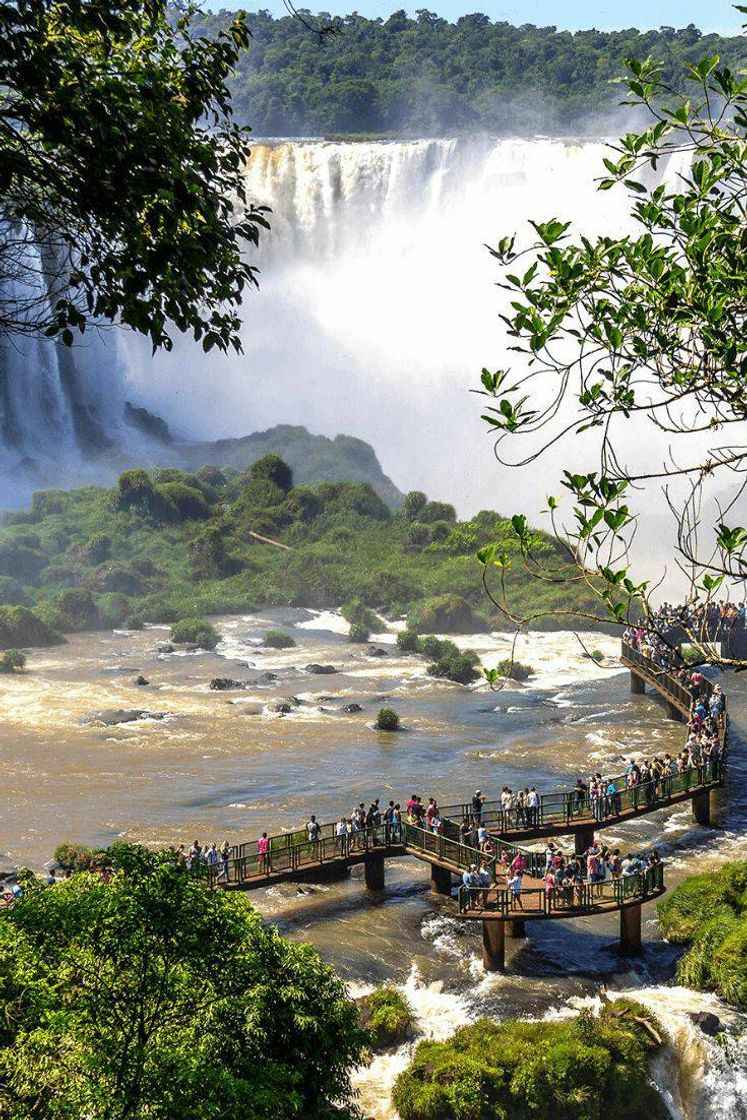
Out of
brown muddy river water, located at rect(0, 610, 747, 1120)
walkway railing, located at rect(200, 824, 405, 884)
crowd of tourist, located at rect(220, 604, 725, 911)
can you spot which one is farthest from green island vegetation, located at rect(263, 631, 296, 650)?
walkway railing, located at rect(200, 824, 405, 884)

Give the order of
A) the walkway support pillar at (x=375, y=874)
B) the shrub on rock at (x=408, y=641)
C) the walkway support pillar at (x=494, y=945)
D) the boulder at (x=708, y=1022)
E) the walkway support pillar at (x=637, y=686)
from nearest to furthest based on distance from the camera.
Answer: the boulder at (x=708, y=1022)
the walkway support pillar at (x=494, y=945)
the walkway support pillar at (x=375, y=874)
the walkway support pillar at (x=637, y=686)
the shrub on rock at (x=408, y=641)

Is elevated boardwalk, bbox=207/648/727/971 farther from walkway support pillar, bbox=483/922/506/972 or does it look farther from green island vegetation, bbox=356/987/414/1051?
green island vegetation, bbox=356/987/414/1051

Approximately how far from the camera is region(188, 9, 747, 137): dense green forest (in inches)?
3930

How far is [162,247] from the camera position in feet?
22.4

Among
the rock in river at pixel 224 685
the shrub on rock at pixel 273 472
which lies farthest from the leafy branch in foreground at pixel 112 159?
the shrub on rock at pixel 273 472

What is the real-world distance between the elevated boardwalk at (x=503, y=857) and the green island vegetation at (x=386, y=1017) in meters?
2.19

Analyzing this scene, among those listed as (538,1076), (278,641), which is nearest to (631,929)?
(538,1076)

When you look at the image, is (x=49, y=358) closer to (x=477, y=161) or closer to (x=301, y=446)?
(x=301, y=446)

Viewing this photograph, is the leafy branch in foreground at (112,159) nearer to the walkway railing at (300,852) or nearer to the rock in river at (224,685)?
the walkway railing at (300,852)

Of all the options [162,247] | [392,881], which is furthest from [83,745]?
[162,247]

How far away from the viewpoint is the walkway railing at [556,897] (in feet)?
61.7

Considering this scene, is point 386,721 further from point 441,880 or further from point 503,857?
point 503,857

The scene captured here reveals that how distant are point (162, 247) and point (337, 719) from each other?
98.1 feet

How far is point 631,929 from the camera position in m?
19.2
